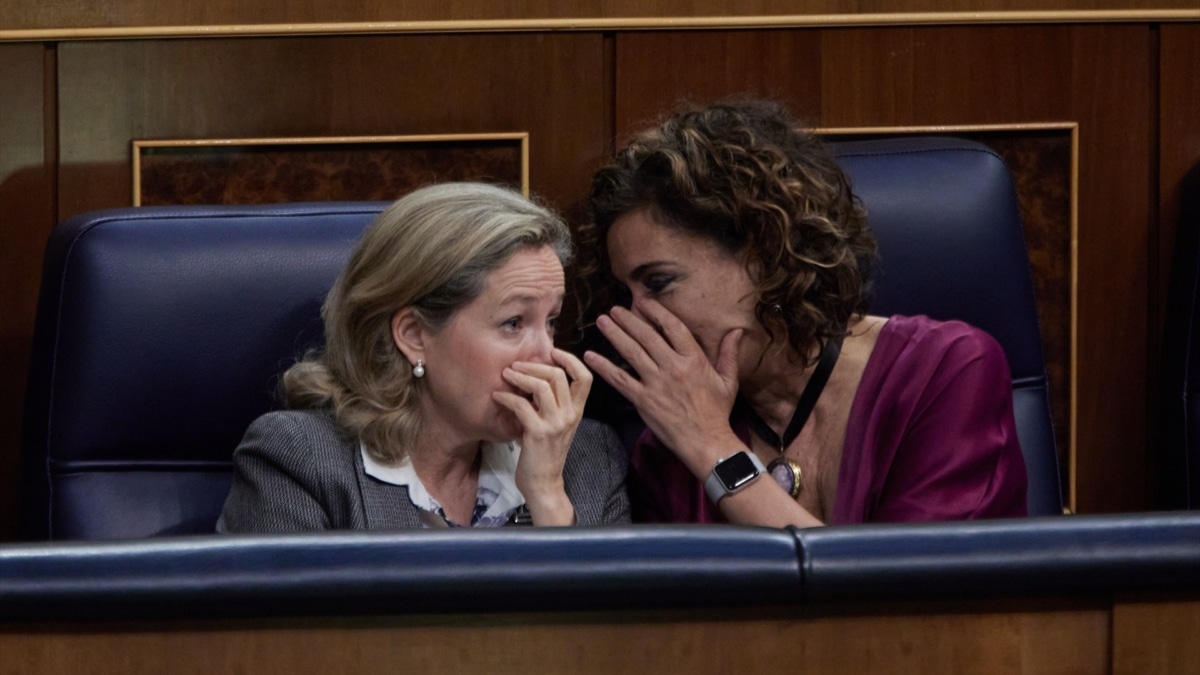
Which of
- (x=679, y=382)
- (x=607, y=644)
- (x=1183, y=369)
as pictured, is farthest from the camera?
(x=1183, y=369)

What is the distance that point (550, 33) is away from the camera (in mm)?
2074

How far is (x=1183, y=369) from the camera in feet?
6.70

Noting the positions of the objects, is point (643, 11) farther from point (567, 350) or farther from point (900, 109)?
point (567, 350)

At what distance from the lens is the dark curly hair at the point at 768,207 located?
5.60 feet

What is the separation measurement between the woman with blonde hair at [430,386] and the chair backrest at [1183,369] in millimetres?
876

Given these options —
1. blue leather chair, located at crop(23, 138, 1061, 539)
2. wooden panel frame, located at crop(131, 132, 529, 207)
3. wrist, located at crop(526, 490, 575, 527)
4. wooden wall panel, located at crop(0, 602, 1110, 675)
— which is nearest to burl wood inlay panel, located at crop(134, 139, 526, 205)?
wooden panel frame, located at crop(131, 132, 529, 207)

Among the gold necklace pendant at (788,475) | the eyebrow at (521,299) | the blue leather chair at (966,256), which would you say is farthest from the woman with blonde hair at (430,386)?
the blue leather chair at (966,256)

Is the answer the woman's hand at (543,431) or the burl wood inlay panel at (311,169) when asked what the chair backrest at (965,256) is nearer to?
the woman's hand at (543,431)

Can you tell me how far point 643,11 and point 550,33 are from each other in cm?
14

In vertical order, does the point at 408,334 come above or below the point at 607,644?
above

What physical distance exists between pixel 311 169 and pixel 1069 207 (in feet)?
3.63

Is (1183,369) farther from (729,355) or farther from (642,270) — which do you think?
(642,270)

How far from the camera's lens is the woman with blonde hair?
1632 mm

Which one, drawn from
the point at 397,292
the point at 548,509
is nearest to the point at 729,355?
the point at 548,509
